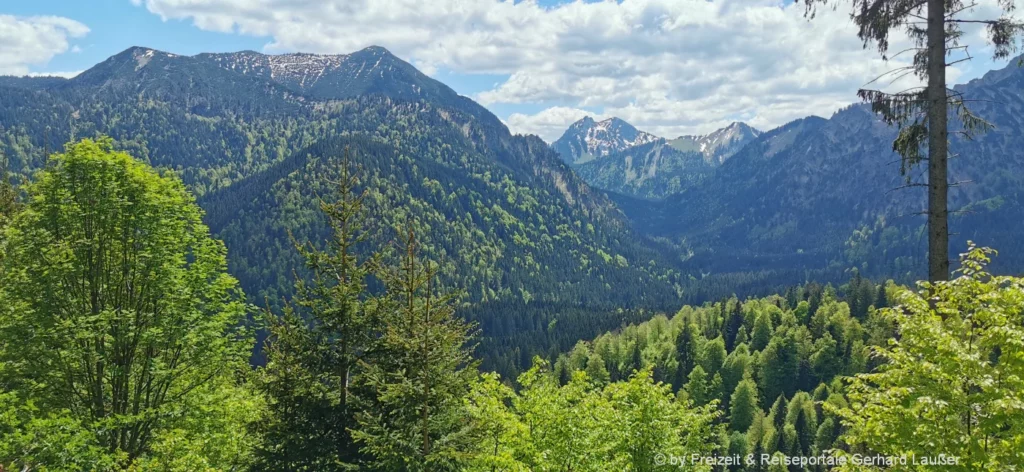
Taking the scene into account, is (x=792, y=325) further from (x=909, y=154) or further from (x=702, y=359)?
(x=909, y=154)

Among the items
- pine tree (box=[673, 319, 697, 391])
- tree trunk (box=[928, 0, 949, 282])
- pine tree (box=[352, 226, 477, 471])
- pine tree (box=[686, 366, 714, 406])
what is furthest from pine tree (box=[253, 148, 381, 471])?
pine tree (box=[673, 319, 697, 391])

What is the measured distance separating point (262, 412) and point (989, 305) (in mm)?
22531

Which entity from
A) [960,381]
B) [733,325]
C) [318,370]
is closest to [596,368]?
[733,325]

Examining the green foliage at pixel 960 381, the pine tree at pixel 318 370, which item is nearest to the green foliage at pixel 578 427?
the pine tree at pixel 318 370

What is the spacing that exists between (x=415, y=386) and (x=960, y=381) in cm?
1468

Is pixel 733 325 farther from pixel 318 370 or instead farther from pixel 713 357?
pixel 318 370

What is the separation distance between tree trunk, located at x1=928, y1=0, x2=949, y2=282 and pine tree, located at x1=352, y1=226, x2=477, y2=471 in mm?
15085

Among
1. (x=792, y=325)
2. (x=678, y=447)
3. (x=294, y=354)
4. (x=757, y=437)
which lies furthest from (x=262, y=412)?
(x=792, y=325)

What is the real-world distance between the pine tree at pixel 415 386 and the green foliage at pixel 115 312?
5769 mm

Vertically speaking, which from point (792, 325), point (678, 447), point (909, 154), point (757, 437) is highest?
point (909, 154)

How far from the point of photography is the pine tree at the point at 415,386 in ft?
61.4

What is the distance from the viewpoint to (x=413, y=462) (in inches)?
733

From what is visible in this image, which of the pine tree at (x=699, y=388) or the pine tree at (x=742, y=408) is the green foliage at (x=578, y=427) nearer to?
the pine tree at (x=742, y=408)

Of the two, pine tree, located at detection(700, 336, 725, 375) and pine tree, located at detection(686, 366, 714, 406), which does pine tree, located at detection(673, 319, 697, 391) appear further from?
pine tree, located at detection(686, 366, 714, 406)
